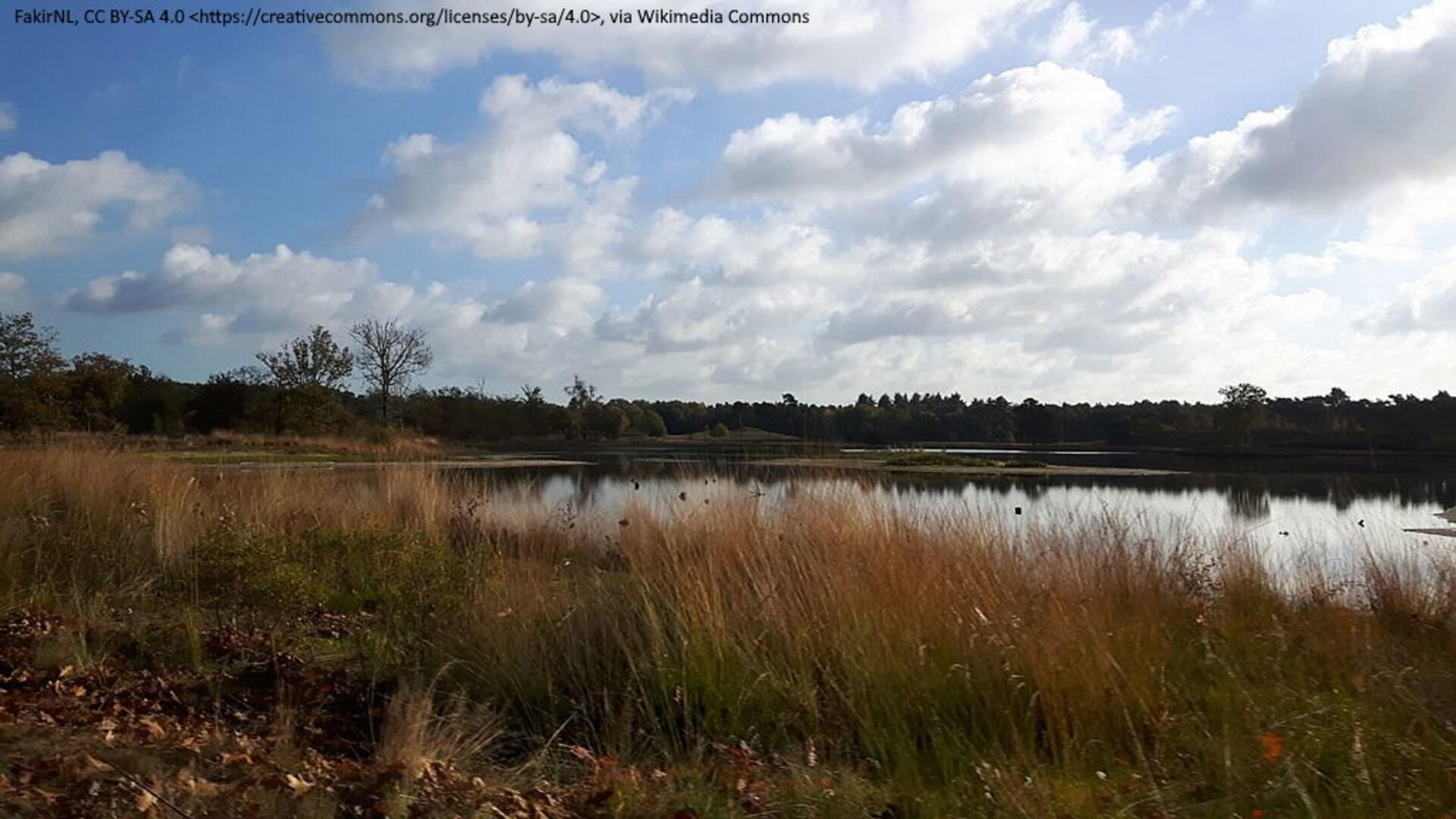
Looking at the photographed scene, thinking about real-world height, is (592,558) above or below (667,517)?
below

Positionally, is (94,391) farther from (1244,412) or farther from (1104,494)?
(1244,412)

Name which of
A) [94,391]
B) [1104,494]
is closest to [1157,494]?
[1104,494]

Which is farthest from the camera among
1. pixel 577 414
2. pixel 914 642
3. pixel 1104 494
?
pixel 577 414

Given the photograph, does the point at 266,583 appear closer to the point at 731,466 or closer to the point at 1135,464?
the point at 731,466

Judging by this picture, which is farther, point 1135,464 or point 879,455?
point 1135,464

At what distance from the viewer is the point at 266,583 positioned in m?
6.70

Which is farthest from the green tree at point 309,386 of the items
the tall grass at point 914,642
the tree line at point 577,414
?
the tall grass at point 914,642

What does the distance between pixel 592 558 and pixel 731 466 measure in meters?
1.94

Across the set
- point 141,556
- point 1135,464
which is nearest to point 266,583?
point 141,556

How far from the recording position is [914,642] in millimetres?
5105

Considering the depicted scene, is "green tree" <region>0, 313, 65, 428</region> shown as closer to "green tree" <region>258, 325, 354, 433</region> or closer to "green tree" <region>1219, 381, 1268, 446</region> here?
"green tree" <region>258, 325, 354, 433</region>

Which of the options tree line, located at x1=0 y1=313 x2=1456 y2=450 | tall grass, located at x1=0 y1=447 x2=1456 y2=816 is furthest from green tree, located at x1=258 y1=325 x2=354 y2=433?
tall grass, located at x1=0 y1=447 x2=1456 y2=816

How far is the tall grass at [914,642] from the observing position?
4.15 m

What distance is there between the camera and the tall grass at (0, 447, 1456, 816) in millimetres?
4148
